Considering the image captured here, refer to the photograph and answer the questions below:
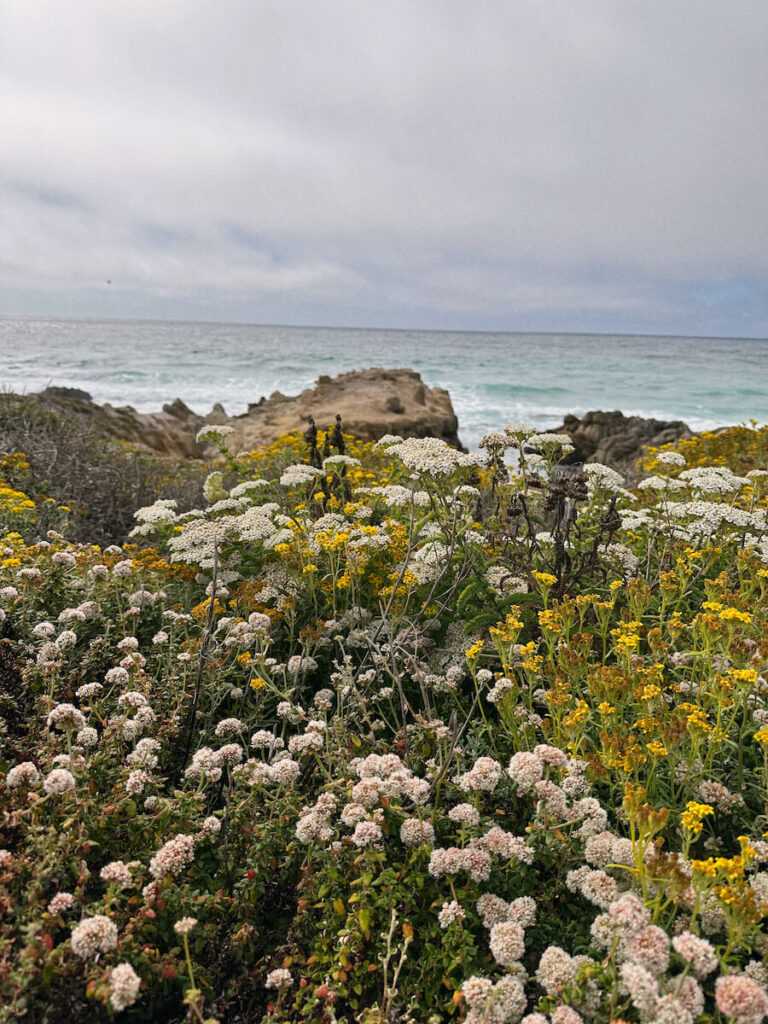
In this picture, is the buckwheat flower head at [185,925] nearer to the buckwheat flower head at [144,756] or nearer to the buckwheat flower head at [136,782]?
the buckwheat flower head at [136,782]

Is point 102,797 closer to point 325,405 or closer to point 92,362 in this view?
point 325,405

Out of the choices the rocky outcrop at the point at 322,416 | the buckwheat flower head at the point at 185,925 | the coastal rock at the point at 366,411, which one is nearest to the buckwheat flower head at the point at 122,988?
the buckwheat flower head at the point at 185,925

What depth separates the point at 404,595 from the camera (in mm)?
3988

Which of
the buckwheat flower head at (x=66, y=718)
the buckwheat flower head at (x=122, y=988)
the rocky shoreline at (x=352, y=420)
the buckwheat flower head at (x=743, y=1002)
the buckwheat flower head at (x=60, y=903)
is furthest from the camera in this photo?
the rocky shoreline at (x=352, y=420)

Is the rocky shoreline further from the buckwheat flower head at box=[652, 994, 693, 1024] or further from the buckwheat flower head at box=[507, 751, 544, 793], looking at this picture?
the buckwheat flower head at box=[652, 994, 693, 1024]

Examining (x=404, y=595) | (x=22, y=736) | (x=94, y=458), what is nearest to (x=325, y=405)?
(x=94, y=458)

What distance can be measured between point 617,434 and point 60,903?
2040cm

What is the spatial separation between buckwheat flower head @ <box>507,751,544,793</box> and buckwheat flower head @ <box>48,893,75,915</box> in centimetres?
148

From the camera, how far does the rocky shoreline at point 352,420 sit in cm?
1353

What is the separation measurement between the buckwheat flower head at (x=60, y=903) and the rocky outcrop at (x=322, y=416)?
10.5 metres

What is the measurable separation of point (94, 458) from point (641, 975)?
942cm

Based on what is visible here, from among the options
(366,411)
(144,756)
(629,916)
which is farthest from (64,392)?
(629,916)

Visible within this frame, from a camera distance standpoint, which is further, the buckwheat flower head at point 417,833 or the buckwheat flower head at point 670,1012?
the buckwheat flower head at point 417,833

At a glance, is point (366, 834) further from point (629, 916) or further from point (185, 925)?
point (629, 916)
